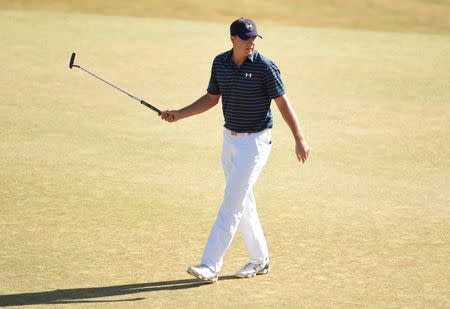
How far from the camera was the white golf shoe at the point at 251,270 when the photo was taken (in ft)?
25.3

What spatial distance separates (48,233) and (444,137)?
6.44 meters

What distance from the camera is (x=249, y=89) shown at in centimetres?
737

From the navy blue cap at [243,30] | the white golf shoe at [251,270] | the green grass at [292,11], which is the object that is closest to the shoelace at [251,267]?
the white golf shoe at [251,270]

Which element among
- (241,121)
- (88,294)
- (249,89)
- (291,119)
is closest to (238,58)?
(249,89)

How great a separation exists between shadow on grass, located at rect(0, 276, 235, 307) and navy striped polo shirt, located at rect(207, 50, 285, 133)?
1.24 metres

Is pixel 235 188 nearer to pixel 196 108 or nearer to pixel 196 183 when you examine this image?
pixel 196 108

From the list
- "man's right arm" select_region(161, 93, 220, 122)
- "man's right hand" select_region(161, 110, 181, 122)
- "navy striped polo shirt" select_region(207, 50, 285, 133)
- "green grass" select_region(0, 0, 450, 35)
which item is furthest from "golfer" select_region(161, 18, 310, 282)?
"green grass" select_region(0, 0, 450, 35)

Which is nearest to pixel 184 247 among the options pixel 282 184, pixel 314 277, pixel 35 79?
pixel 314 277

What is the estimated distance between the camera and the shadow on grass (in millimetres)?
7035

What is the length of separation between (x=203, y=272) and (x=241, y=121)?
1.15 meters

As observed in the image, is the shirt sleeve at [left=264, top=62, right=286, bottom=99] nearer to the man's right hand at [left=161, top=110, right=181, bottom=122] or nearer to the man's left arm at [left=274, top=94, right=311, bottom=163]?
the man's left arm at [left=274, top=94, right=311, bottom=163]

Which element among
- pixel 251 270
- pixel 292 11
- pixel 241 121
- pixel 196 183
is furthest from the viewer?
pixel 292 11

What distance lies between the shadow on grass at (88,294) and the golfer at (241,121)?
0.23m

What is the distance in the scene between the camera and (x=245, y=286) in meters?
7.51
